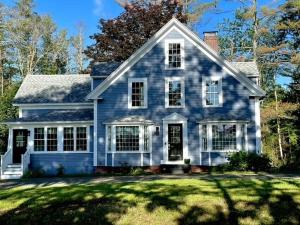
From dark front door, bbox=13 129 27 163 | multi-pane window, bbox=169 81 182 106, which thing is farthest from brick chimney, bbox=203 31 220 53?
dark front door, bbox=13 129 27 163

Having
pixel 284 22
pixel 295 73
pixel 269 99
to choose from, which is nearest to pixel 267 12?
pixel 284 22

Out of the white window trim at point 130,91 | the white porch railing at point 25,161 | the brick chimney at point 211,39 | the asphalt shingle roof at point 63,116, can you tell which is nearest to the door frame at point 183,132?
the white window trim at point 130,91

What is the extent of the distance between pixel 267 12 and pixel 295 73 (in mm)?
6317

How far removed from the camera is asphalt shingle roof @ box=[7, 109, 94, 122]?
26.2 m

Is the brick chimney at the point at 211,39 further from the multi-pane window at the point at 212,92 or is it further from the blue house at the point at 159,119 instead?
the multi-pane window at the point at 212,92

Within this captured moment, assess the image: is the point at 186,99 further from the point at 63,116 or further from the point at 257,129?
the point at 63,116

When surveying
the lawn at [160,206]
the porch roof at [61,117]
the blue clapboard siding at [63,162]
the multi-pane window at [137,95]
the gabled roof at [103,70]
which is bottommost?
the lawn at [160,206]

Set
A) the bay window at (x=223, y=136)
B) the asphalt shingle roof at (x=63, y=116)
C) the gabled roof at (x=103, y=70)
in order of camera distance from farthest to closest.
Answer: the gabled roof at (x=103, y=70) < the asphalt shingle roof at (x=63, y=116) < the bay window at (x=223, y=136)

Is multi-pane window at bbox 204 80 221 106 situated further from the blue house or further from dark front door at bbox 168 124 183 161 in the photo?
dark front door at bbox 168 124 183 161

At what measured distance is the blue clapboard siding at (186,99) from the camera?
24.9 m

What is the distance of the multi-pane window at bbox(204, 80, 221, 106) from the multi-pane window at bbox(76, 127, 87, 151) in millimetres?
7549

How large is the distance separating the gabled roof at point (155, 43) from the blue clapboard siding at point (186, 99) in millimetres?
236

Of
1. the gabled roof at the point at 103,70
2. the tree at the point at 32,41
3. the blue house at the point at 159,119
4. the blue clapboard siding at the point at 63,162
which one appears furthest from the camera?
the tree at the point at 32,41

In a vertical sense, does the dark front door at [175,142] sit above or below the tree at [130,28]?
below
